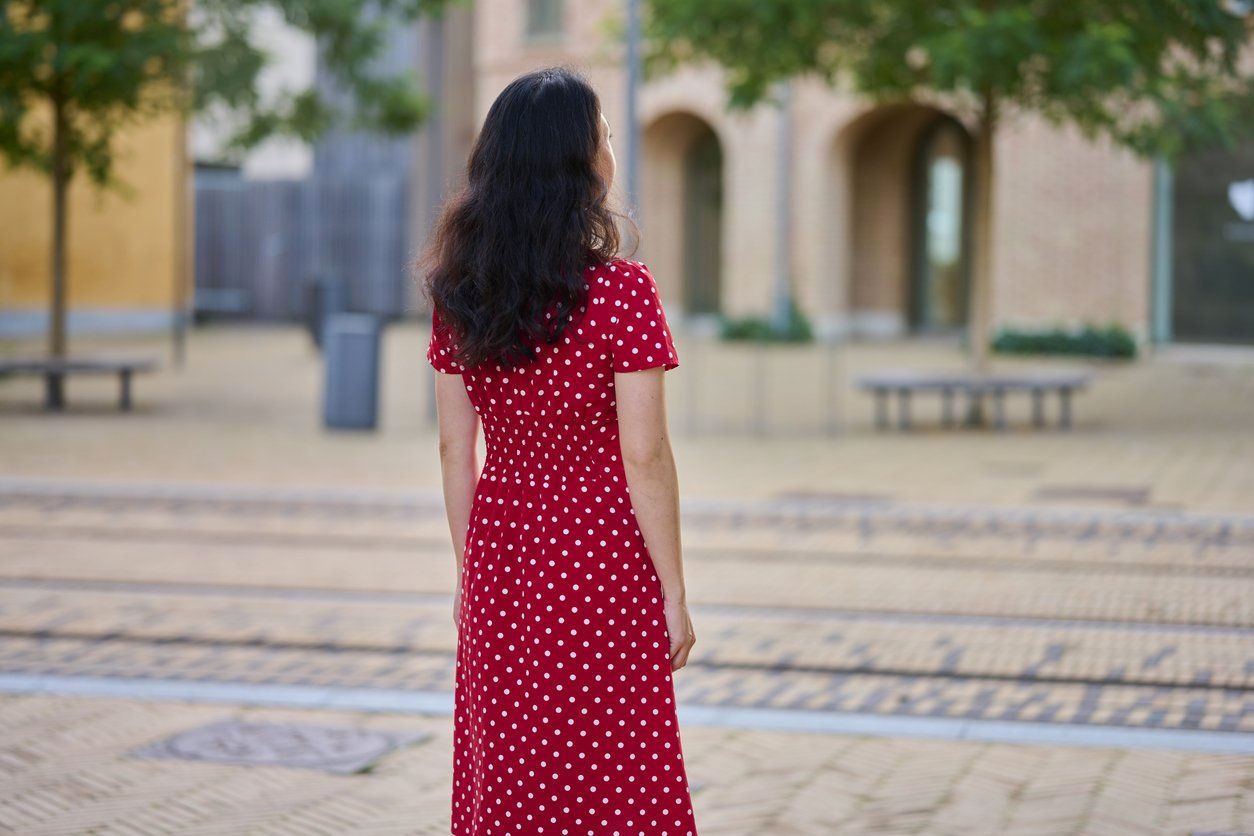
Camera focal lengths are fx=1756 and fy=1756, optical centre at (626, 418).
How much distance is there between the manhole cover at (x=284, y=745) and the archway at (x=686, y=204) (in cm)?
2818

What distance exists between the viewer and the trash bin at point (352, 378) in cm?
1545

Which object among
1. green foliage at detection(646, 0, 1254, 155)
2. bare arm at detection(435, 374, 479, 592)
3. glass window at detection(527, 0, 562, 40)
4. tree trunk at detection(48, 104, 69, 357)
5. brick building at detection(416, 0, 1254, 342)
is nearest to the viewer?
bare arm at detection(435, 374, 479, 592)

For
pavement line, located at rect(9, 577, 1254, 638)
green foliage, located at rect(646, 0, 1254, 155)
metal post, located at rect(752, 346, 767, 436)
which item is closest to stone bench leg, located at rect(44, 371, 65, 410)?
green foliage, located at rect(646, 0, 1254, 155)

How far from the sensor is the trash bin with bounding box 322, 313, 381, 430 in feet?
50.7

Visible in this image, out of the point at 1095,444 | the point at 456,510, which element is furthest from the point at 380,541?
the point at 1095,444

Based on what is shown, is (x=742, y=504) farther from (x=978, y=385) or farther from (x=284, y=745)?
(x=284, y=745)

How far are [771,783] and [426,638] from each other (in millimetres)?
2421

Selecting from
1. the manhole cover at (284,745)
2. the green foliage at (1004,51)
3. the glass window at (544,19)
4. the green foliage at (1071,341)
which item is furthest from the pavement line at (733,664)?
the glass window at (544,19)

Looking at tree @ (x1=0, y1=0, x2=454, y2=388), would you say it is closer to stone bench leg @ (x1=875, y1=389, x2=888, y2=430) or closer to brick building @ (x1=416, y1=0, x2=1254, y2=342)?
stone bench leg @ (x1=875, y1=389, x2=888, y2=430)

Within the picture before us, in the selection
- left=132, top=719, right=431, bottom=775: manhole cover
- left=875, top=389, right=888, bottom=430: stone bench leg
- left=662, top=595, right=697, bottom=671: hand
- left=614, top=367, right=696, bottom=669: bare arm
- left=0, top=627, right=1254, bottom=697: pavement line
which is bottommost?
left=132, top=719, right=431, bottom=775: manhole cover

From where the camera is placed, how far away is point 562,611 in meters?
3.18

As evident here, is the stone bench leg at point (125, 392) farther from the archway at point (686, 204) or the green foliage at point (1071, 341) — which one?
the archway at point (686, 204)

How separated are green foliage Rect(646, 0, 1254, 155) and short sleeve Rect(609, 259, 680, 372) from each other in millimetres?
11099

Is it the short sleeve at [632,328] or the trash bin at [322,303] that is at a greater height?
the trash bin at [322,303]
